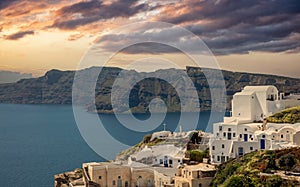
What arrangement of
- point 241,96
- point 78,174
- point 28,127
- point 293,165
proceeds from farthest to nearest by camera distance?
point 28,127 < point 78,174 < point 241,96 < point 293,165

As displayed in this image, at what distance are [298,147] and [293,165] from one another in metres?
2.99

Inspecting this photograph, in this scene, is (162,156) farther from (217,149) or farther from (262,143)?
(262,143)

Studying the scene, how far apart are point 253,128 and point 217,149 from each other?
364 cm

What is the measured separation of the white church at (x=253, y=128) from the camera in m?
33.2

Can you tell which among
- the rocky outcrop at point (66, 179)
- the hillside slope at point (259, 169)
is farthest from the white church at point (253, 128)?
the rocky outcrop at point (66, 179)

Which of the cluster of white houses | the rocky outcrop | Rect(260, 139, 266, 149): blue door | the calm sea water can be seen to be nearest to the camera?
the cluster of white houses

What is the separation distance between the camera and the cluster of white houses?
32.6 m

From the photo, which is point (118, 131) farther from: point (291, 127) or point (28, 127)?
point (291, 127)

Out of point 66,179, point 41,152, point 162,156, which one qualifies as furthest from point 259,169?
point 41,152

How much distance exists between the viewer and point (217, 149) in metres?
35.1

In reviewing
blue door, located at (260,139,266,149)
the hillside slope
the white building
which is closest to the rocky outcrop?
the white building

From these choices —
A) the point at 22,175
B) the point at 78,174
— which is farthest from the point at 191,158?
the point at 22,175

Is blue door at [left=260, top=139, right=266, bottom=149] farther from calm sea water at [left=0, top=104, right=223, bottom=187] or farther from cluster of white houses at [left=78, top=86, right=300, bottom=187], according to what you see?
calm sea water at [left=0, top=104, right=223, bottom=187]

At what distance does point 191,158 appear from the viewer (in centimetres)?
3656
